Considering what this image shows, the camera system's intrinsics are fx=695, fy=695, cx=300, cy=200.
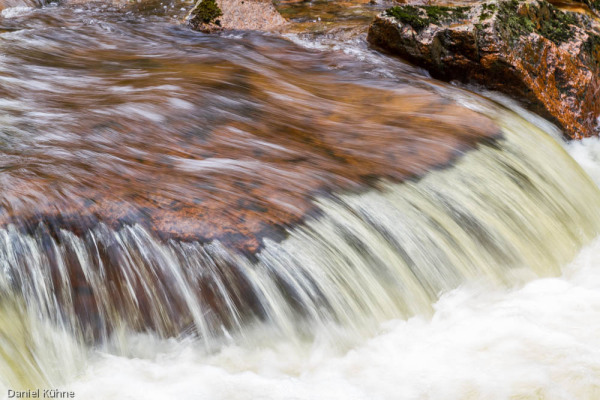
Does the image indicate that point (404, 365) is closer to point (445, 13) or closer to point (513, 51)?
point (513, 51)

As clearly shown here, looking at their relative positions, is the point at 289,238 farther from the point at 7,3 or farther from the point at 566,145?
the point at 7,3

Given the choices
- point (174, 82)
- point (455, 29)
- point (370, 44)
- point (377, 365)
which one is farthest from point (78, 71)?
point (377, 365)

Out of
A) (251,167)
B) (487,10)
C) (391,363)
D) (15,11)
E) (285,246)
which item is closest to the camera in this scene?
(391,363)

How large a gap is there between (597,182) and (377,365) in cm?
321

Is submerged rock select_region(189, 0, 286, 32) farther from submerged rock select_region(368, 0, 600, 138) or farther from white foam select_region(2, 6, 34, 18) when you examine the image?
white foam select_region(2, 6, 34, 18)

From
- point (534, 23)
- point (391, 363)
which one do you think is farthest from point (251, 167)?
point (534, 23)

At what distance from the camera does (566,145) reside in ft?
19.1

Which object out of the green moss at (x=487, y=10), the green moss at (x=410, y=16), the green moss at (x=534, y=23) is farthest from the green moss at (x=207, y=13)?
the green moss at (x=534, y=23)

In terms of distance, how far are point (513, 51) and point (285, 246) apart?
11.4ft

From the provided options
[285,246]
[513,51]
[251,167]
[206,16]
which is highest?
[513,51]

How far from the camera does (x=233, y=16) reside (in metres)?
7.25

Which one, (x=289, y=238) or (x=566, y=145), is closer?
(x=289, y=238)

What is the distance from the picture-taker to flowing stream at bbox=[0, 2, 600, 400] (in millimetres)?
2938

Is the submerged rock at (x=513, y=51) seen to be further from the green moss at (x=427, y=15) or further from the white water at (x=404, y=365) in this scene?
the white water at (x=404, y=365)
